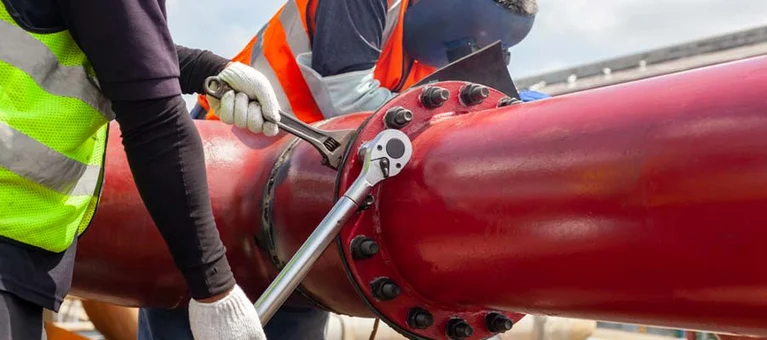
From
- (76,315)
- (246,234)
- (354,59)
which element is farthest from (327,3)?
(76,315)

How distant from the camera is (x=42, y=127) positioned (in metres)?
1.06

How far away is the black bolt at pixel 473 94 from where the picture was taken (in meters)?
1.37

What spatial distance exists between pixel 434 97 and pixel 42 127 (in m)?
0.59

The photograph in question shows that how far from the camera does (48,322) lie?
7.90 feet

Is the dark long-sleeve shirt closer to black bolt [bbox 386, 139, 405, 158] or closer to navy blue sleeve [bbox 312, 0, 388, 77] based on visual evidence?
black bolt [bbox 386, 139, 405, 158]

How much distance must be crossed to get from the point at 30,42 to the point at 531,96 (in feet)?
3.58

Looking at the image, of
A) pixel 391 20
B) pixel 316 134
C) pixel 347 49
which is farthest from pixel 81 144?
pixel 391 20

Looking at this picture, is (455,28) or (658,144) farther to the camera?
(455,28)

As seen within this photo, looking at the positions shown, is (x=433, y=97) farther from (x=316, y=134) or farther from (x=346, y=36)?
(x=346, y=36)

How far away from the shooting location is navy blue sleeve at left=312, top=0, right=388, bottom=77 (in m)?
1.86

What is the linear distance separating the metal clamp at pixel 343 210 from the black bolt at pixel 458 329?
262 mm

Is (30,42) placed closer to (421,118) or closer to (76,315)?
(421,118)

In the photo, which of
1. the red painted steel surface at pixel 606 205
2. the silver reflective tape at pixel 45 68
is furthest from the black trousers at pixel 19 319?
the red painted steel surface at pixel 606 205

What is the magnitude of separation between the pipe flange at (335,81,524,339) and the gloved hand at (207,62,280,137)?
14 cm
